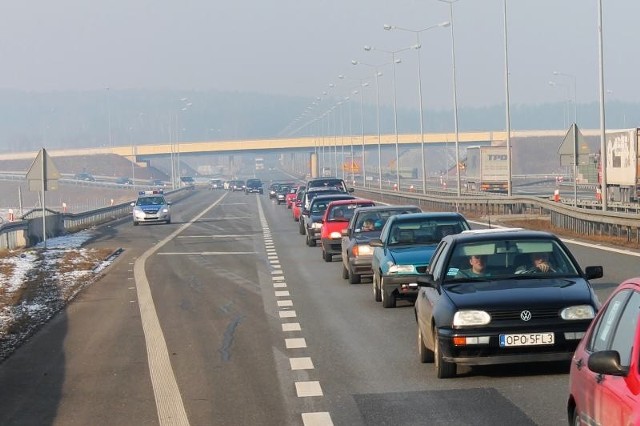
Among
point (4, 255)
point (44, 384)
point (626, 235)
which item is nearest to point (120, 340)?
point (44, 384)

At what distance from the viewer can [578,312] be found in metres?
12.0

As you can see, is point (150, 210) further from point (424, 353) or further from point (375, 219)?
point (424, 353)

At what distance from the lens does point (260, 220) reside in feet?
202

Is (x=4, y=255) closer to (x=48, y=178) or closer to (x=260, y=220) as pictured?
(x=48, y=178)

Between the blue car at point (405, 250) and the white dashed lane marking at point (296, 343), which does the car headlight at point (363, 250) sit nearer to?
the blue car at point (405, 250)

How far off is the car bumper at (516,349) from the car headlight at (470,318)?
0.30ft

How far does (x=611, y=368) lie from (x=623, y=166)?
48.3 meters

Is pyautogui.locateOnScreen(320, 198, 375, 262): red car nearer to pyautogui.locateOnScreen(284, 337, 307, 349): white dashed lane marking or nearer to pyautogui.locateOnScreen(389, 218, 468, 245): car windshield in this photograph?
pyautogui.locateOnScreen(389, 218, 468, 245): car windshield

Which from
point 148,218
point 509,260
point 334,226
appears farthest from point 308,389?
point 148,218

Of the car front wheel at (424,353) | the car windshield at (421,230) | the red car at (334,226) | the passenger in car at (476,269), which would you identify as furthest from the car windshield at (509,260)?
the red car at (334,226)

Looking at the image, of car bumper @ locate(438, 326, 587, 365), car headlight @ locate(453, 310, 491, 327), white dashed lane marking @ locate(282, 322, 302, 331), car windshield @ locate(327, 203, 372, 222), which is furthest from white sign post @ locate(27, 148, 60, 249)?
car bumper @ locate(438, 326, 587, 365)

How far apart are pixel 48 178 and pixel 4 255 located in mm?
4120

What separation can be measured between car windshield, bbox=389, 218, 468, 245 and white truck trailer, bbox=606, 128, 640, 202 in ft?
105

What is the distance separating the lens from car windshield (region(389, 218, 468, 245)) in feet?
67.5
